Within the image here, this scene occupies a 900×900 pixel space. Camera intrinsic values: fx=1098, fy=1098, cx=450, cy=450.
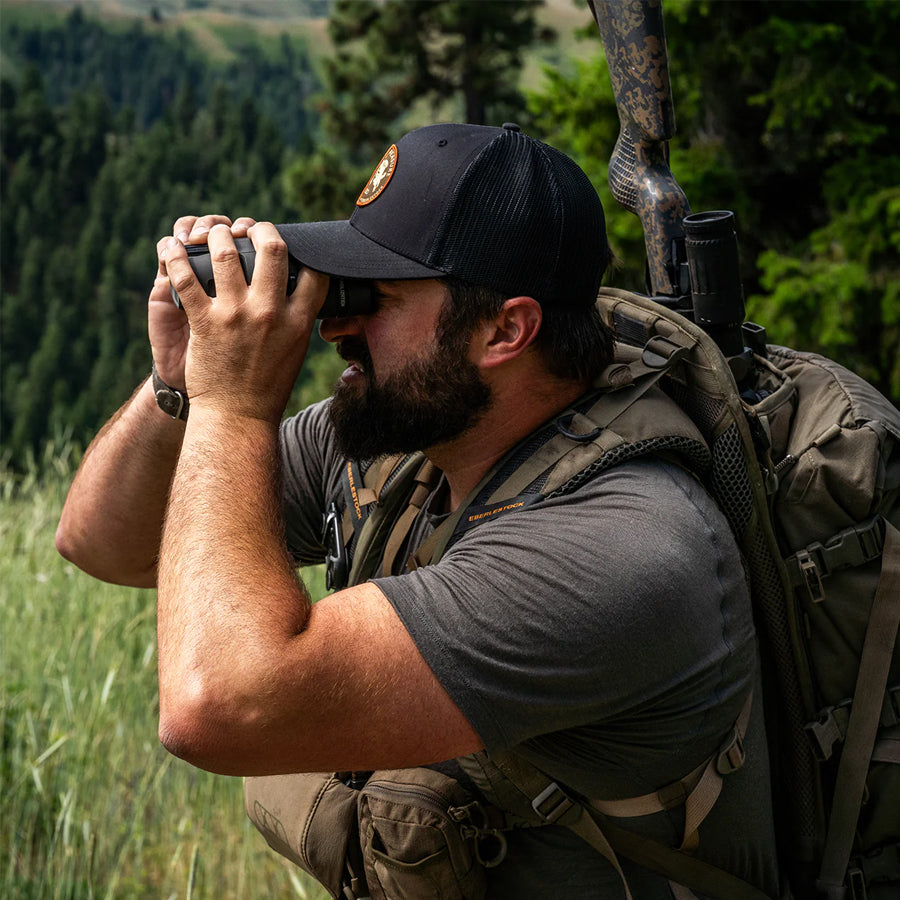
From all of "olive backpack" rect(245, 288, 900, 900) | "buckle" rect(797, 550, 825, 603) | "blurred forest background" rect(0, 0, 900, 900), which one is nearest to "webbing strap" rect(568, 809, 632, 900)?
"olive backpack" rect(245, 288, 900, 900)

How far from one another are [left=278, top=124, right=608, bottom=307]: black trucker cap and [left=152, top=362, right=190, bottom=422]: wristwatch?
1.72ft

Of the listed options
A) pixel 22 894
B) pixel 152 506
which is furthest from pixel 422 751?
pixel 22 894

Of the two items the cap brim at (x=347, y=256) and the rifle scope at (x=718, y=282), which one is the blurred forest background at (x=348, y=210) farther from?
the rifle scope at (x=718, y=282)

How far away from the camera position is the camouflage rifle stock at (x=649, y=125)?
2.52 meters

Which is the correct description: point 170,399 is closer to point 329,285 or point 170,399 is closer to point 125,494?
point 125,494

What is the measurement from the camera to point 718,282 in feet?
7.50

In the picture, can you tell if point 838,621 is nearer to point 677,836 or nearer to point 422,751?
point 677,836

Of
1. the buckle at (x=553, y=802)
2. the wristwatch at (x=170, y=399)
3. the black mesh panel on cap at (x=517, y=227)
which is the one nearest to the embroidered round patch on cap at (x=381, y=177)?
the black mesh panel on cap at (x=517, y=227)

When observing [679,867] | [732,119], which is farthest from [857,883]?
[732,119]

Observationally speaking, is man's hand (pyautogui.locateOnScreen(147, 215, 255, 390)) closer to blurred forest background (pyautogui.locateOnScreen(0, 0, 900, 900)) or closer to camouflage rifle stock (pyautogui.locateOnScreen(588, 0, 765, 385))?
camouflage rifle stock (pyautogui.locateOnScreen(588, 0, 765, 385))

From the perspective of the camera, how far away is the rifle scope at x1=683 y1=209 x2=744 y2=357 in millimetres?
2279

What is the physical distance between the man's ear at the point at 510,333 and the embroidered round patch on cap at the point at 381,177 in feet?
1.20

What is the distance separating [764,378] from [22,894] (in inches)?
96.3

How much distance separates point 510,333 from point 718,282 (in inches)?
19.7
